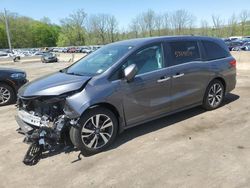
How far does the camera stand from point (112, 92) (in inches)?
174

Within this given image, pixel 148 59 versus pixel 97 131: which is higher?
pixel 148 59

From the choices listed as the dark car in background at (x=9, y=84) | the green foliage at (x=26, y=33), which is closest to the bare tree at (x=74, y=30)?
A: the green foliage at (x=26, y=33)

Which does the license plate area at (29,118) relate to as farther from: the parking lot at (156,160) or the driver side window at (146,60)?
the driver side window at (146,60)

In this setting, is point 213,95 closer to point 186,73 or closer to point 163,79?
point 186,73

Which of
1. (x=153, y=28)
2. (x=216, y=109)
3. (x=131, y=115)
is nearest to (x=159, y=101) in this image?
(x=131, y=115)

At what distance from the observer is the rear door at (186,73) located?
5.28m

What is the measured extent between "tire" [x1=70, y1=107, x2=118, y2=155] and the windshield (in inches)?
28.4

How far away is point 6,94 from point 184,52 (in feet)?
17.4

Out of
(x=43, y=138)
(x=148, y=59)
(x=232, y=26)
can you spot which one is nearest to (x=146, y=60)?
(x=148, y=59)

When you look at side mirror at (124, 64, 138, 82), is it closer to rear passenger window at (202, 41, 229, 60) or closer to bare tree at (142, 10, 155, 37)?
rear passenger window at (202, 41, 229, 60)

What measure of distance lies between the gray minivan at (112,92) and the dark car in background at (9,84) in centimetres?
358

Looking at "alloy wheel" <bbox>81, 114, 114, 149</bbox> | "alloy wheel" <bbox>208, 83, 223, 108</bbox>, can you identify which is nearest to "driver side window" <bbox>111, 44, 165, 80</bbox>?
"alloy wheel" <bbox>81, 114, 114, 149</bbox>

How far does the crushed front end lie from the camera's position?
425 cm

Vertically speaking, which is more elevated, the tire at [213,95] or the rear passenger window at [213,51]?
the rear passenger window at [213,51]
